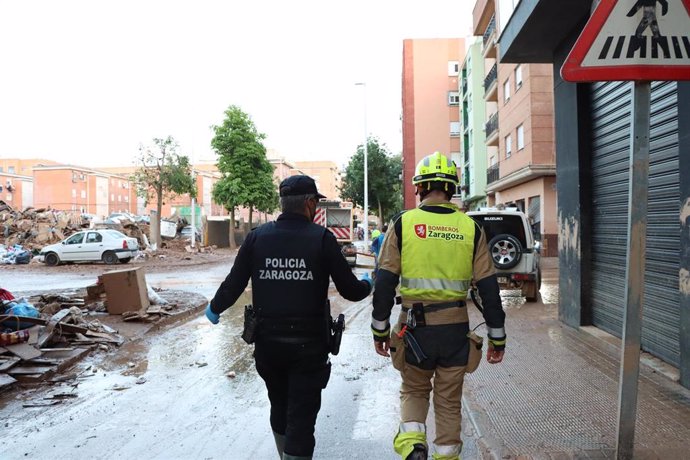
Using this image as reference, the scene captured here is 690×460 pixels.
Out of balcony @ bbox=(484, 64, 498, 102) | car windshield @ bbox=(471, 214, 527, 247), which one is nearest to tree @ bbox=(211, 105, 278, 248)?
balcony @ bbox=(484, 64, 498, 102)

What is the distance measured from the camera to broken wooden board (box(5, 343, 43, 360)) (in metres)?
6.13

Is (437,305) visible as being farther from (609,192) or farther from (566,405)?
(609,192)

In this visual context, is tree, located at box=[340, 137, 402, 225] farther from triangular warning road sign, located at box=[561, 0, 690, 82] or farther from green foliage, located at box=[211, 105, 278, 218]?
triangular warning road sign, located at box=[561, 0, 690, 82]

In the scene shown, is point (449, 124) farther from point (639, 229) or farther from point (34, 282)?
point (639, 229)

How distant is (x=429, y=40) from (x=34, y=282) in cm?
3861

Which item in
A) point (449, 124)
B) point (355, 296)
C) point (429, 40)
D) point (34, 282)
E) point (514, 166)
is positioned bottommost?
point (34, 282)

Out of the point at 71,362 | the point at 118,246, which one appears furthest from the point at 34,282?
the point at 71,362

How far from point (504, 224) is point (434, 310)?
8.31 metres

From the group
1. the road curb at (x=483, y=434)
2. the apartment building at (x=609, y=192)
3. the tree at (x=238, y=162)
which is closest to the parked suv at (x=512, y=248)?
the apartment building at (x=609, y=192)

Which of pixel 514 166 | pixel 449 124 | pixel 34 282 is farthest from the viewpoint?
pixel 449 124

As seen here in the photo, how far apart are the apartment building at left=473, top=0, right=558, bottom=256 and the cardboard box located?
16022 millimetres

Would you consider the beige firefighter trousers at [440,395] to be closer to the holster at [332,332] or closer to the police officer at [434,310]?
the police officer at [434,310]

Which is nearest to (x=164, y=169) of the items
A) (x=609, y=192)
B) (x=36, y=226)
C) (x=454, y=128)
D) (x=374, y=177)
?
(x=36, y=226)

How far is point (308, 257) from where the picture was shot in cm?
302
